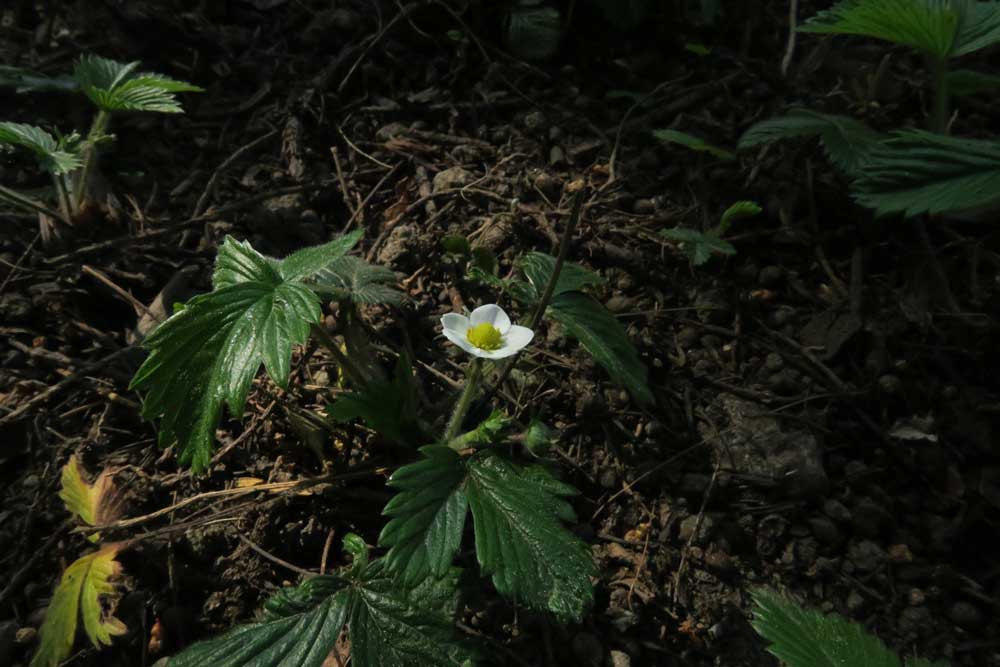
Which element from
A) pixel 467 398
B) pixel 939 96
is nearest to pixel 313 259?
pixel 467 398

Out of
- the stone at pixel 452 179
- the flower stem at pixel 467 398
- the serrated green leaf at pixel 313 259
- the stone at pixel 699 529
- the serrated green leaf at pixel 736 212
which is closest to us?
the serrated green leaf at pixel 313 259

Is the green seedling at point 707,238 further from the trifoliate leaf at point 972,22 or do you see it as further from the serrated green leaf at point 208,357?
the serrated green leaf at point 208,357

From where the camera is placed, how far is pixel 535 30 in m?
2.51

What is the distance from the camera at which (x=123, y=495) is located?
5.31 ft

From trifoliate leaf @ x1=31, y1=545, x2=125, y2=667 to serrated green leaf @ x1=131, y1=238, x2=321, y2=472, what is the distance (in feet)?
1.31

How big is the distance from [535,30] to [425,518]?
75.0 inches

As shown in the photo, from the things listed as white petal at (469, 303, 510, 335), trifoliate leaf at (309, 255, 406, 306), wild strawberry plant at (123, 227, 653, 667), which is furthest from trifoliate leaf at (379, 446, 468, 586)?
trifoliate leaf at (309, 255, 406, 306)

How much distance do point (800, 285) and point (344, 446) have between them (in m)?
1.34

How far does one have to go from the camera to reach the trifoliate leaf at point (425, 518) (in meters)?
1.21

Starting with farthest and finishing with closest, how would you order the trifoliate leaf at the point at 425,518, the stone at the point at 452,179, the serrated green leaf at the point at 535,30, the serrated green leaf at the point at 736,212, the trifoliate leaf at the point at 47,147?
the serrated green leaf at the point at 535,30
the stone at the point at 452,179
the serrated green leaf at the point at 736,212
the trifoliate leaf at the point at 47,147
the trifoliate leaf at the point at 425,518

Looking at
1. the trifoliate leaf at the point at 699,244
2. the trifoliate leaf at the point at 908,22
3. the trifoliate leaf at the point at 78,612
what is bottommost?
the trifoliate leaf at the point at 78,612

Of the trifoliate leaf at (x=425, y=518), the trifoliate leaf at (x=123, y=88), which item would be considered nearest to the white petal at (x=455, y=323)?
the trifoliate leaf at (x=425, y=518)

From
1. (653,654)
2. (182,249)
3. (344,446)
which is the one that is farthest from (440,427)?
(182,249)

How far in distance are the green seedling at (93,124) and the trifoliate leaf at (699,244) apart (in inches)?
54.3
